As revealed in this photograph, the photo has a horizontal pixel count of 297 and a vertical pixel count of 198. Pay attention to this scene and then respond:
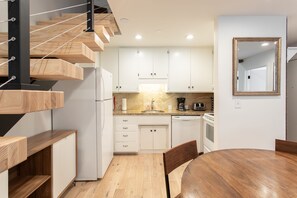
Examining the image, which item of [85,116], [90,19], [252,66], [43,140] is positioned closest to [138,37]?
[85,116]

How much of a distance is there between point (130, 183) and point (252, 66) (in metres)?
2.38

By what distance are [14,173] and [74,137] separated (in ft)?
2.66

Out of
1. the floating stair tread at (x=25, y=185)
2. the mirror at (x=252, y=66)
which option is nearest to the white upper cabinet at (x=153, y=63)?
the mirror at (x=252, y=66)

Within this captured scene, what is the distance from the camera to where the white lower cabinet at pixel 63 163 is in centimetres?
230

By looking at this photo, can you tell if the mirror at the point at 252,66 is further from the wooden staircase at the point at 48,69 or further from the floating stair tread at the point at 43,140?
the floating stair tread at the point at 43,140

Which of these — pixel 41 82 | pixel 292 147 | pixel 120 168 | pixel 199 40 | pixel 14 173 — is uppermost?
pixel 199 40

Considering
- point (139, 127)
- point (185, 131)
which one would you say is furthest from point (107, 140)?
point (185, 131)

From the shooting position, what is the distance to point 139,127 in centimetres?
435

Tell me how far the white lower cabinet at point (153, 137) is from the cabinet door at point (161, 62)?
3.83 ft

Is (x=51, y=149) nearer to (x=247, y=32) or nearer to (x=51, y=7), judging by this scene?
(x=51, y=7)

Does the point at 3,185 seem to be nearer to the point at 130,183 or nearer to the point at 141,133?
the point at 130,183

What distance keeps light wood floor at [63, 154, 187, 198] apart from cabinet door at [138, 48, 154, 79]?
1854 mm

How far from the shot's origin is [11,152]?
0.74 m

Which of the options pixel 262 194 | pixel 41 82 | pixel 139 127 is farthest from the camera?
pixel 139 127
